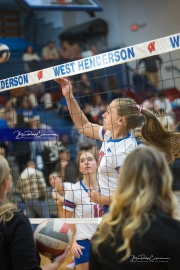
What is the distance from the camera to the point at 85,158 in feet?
16.7

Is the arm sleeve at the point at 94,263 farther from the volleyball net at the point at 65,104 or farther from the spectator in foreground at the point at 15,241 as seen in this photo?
the volleyball net at the point at 65,104

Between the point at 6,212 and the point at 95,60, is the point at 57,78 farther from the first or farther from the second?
the point at 6,212

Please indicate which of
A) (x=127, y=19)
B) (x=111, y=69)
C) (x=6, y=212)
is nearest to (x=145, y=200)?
(x=6, y=212)

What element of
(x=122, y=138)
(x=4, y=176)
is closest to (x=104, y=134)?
(x=122, y=138)

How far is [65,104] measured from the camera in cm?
1173

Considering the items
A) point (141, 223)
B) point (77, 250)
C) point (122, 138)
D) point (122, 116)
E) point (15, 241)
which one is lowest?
point (77, 250)

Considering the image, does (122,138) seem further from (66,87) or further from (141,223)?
(141,223)

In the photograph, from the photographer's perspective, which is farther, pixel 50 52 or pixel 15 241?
pixel 50 52

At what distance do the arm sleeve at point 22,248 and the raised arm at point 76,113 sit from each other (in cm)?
196

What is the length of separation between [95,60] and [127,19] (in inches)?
421

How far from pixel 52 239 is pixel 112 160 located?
3.89ft

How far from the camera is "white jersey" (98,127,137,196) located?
4223 mm

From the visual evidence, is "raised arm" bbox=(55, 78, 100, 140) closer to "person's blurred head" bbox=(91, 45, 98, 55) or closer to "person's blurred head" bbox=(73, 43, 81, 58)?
"person's blurred head" bbox=(73, 43, 81, 58)

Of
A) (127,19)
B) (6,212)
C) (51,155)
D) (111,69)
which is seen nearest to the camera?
(6,212)
